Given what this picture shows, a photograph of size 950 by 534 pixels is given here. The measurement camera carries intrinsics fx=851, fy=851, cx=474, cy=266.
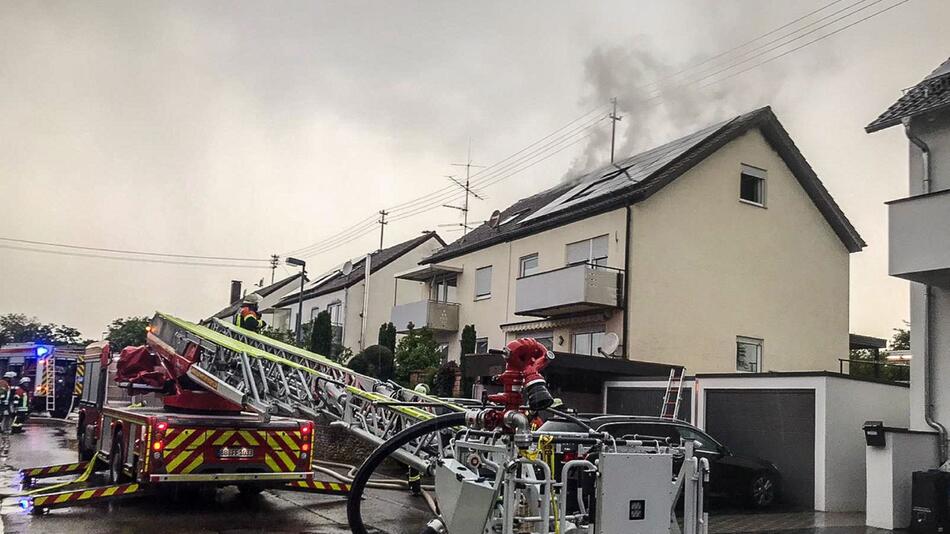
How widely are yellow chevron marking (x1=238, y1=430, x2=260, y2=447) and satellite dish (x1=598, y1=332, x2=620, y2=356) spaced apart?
1241 centimetres

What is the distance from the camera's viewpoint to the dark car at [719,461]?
41.3 feet

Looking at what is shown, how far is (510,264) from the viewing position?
29.9 m

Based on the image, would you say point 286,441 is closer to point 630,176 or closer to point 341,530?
point 341,530

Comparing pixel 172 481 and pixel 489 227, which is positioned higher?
pixel 489 227

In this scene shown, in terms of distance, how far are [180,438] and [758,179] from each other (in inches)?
834

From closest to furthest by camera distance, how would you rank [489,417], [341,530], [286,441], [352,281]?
[489,417] < [341,530] < [286,441] < [352,281]

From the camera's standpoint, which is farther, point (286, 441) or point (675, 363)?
point (675, 363)

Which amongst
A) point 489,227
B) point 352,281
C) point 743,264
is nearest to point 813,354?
point 743,264

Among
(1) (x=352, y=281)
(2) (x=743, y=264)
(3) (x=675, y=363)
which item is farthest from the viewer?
(1) (x=352, y=281)

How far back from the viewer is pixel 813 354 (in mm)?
26203

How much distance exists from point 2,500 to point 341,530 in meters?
5.09

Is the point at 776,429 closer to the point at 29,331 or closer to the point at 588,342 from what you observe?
the point at 588,342

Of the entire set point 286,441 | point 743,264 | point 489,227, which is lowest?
point 286,441

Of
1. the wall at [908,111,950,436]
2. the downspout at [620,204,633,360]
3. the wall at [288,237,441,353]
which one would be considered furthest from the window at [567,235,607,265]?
the wall at [288,237,441,353]
